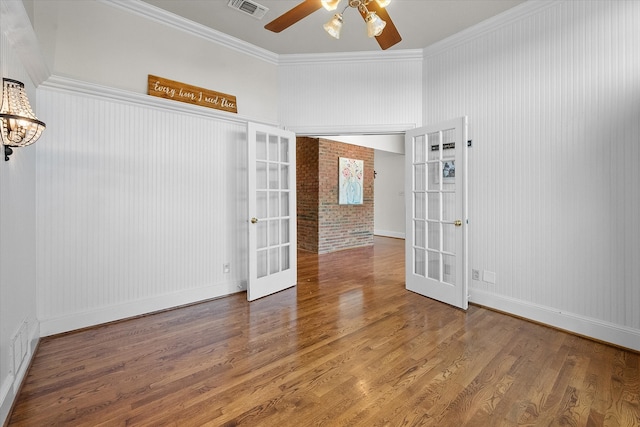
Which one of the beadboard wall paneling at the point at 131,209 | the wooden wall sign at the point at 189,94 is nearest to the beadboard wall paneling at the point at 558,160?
the wooden wall sign at the point at 189,94

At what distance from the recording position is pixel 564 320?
2.76 metres

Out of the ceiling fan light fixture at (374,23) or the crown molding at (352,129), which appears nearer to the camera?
the ceiling fan light fixture at (374,23)

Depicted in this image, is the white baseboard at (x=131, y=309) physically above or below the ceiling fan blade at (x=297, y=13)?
below

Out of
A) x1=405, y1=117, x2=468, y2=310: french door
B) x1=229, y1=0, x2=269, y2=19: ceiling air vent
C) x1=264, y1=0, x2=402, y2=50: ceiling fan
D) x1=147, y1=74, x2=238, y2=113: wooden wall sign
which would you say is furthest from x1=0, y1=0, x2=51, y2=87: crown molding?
x1=405, y1=117, x2=468, y2=310: french door

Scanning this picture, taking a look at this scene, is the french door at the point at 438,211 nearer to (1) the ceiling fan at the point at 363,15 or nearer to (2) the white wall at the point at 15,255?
(1) the ceiling fan at the point at 363,15

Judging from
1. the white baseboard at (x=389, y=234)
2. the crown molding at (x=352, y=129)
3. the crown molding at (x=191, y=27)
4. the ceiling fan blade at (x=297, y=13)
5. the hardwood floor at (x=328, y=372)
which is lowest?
the hardwood floor at (x=328, y=372)

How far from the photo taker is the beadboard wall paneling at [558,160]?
8.03 ft

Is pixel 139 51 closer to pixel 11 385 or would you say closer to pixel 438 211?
pixel 11 385

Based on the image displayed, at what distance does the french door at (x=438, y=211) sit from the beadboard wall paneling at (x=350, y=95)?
44 centimetres

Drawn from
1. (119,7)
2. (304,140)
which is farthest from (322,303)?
(304,140)

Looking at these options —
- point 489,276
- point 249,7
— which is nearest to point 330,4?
point 249,7

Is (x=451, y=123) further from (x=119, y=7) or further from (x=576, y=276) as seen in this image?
(x=119, y=7)

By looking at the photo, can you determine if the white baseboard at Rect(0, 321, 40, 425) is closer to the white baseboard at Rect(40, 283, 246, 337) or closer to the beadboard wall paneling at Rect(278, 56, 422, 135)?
the white baseboard at Rect(40, 283, 246, 337)

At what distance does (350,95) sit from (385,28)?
194 cm
